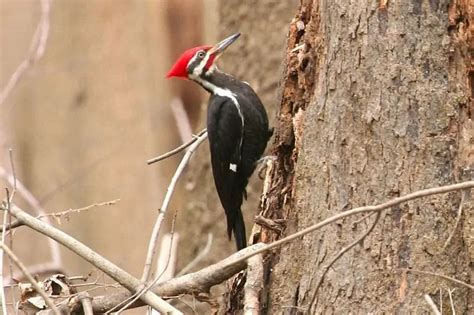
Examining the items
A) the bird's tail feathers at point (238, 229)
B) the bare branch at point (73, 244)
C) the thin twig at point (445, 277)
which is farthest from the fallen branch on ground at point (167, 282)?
the bird's tail feathers at point (238, 229)

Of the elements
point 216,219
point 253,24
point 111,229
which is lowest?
point 111,229

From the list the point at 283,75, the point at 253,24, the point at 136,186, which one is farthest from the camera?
the point at 136,186

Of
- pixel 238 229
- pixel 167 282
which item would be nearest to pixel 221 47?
pixel 238 229

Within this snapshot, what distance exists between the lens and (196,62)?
3854 mm

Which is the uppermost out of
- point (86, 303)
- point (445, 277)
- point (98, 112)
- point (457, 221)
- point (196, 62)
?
point (196, 62)

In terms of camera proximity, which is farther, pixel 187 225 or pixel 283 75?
pixel 187 225

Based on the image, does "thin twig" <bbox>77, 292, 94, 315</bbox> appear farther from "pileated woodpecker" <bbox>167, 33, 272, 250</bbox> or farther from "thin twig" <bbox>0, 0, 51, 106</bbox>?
"thin twig" <bbox>0, 0, 51, 106</bbox>

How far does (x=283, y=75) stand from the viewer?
10.2 feet

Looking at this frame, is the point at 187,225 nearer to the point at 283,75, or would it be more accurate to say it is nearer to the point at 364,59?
the point at 283,75

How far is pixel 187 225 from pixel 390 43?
2.77 meters

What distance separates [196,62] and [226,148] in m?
0.31

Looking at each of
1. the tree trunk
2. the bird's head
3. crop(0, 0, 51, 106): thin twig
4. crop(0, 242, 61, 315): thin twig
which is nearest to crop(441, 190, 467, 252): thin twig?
the tree trunk

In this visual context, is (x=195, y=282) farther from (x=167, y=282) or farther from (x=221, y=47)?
(x=221, y=47)

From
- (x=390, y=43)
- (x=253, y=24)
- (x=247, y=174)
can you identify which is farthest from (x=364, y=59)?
(x=253, y=24)
